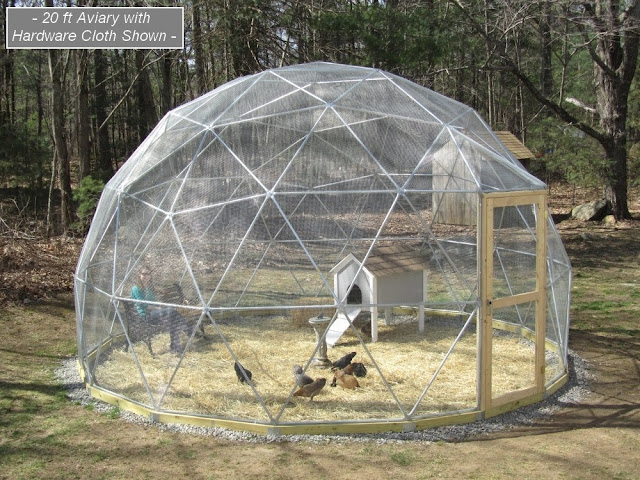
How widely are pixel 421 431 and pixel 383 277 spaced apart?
320 centimetres

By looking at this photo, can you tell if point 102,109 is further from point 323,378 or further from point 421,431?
point 421,431

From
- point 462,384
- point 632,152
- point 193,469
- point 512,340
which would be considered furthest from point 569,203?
point 193,469

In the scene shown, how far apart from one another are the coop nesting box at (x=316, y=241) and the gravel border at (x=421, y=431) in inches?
4.3

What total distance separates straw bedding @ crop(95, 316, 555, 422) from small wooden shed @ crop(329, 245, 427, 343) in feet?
2.22

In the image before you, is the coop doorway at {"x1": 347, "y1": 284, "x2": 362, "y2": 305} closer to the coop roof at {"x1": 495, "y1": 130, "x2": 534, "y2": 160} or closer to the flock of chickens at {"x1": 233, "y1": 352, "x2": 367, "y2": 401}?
the flock of chickens at {"x1": 233, "y1": 352, "x2": 367, "y2": 401}

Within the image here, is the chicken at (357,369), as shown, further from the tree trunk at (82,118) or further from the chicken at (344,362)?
the tree trunk at (82,118)

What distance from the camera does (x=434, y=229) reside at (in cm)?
988

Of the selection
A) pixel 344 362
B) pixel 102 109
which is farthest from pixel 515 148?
pixel 102 109

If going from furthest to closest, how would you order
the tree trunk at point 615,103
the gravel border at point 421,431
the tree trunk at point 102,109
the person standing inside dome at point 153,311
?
the tree trunk at point 102,109, the tree trunk at point 615,103, the person standing inside dome at point 153,311, the gravel border at point 421,431

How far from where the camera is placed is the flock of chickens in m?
7.62

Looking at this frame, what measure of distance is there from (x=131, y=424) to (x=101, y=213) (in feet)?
10.8

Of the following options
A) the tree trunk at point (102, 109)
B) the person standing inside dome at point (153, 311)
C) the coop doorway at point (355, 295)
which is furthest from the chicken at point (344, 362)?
the tree trunk at point (102, 109)

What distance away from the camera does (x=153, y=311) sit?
26.6 ft

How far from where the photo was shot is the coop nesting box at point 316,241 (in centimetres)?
762
